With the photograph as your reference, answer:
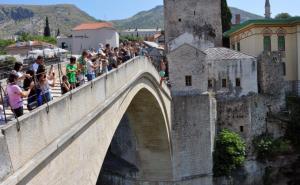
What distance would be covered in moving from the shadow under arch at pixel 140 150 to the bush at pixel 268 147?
5.94 meters

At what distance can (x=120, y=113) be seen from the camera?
14.8 meters

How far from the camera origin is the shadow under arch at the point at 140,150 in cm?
2512

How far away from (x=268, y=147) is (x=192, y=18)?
14.5 m

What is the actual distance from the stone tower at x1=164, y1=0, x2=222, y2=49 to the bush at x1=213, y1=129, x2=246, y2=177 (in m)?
13.7

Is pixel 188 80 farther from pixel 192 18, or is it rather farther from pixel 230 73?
pixel 192 18

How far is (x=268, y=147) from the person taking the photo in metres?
28.9

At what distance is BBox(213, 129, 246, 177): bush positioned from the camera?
88.7ft

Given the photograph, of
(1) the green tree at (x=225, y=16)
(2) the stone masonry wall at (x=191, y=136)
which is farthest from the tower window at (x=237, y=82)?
(1) the green tree at (x=225, y=16)

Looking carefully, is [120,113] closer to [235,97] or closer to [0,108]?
[0,108]

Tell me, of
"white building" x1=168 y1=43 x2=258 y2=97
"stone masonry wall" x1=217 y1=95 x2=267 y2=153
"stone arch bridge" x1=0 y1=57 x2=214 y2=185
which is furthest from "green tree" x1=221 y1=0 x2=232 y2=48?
"stone arch bridge" x1=0 y1=57 x2=214 y2=185

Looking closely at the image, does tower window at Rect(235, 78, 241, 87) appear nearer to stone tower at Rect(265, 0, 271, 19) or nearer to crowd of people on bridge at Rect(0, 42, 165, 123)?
crowd of people on bridge at Rect(0, 42, 165, 123)

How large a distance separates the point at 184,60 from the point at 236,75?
13.9 feet

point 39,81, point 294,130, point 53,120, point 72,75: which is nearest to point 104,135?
point 72,75

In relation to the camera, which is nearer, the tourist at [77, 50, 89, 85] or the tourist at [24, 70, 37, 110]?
the tourist at [24, 70, 37, 110]
